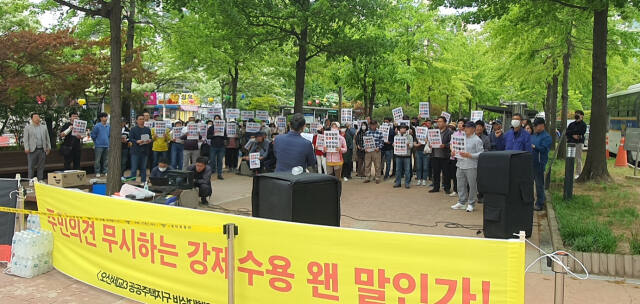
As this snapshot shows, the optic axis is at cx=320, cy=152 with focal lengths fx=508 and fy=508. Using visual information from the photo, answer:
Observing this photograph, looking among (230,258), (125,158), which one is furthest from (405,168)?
(230,258)

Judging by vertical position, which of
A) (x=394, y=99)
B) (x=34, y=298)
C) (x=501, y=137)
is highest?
(x=394, y=99)

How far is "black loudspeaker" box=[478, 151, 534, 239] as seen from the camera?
6918 millimetres

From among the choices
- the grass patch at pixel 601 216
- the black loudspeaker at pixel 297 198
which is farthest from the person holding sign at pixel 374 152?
the black loudspeaker at pixel 297 198

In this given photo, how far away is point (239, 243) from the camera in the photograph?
4.41m

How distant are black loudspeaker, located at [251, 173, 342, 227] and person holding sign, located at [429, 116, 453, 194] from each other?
7552 millimetres

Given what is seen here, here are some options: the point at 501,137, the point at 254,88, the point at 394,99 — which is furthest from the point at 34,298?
the point at 254,88

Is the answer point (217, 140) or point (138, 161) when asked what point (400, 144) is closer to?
point (217, 140)

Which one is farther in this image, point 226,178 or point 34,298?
point 226,178

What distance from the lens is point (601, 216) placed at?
29.0 feet

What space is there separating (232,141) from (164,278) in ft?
38.3

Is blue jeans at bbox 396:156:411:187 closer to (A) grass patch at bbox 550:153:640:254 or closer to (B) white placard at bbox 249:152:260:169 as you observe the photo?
(A) grass patch at bbox 550:153:640:254

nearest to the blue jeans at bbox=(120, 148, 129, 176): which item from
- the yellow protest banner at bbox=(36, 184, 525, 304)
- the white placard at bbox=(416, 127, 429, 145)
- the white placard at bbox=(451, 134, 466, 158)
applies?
the white placard at bbox=(416, 127, 429, 145)

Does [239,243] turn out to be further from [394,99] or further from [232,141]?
[394,99]

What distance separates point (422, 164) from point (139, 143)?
7801mm
